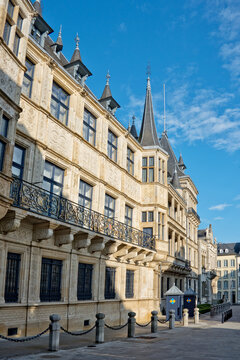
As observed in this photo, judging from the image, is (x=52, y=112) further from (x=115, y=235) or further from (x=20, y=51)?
(x=115, y=235)

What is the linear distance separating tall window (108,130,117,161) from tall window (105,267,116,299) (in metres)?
6.45

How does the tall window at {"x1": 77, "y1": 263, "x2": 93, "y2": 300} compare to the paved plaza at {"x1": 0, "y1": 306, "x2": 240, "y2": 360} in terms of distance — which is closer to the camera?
the paved plaza at {"x1": 0, "y1": 306, "x2": 240, "y2": 360}

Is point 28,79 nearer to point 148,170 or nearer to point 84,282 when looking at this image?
point 84,282

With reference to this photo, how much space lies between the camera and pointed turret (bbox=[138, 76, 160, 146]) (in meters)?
26.5

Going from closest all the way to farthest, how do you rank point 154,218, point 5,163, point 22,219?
point 5,163, point 22,219, point 154,218

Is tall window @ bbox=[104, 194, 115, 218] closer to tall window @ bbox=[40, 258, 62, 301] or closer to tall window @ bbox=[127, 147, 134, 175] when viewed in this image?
tall window @ bbox=[127, 147, 134, 175]

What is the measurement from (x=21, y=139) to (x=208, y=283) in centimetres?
4761

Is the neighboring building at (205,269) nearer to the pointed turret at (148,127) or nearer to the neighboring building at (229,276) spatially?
the pointed turret at (148,127)

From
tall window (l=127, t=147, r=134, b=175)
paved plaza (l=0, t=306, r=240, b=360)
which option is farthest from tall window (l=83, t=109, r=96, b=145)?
paved plaza (l=0, t=306, r=240, b=360)

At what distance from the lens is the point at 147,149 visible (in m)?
25.9

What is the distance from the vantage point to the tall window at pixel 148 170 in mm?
25422

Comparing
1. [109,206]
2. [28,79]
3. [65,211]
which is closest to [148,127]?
[109,206]

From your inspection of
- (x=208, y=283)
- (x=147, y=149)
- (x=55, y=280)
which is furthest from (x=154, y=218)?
(x=208, y=283)

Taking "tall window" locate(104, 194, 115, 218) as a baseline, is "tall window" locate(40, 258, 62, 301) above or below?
below
